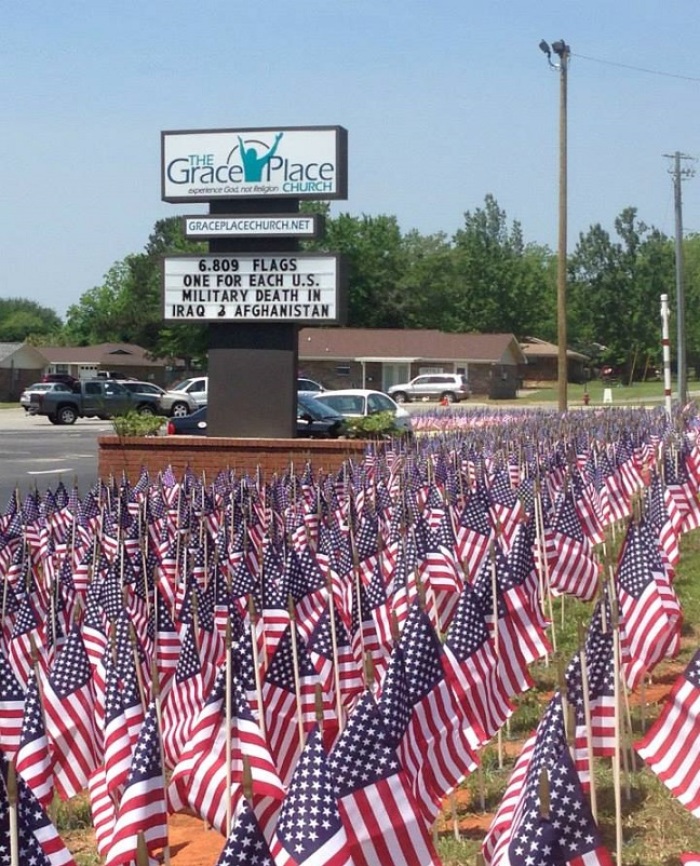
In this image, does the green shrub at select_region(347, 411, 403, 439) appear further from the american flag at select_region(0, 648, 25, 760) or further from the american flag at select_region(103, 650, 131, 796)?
the american flag at select_region(103, 650, 131, 796)

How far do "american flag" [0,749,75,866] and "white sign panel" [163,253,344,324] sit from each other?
1701 centimetres

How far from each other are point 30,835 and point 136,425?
1866 centimetres

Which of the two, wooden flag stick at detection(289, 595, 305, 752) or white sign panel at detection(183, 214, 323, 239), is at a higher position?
white sign panel at detection(183, 214, 323, 239)

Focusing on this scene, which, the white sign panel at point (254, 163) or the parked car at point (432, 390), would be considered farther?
the parked car at point (432, 390)

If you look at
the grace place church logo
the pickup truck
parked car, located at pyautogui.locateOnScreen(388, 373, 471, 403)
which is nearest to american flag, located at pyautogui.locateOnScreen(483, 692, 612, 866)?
the grace place church logo

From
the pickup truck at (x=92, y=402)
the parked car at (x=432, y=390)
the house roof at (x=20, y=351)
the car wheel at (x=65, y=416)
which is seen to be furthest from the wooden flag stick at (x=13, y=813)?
the house roof at (x=20, y=351)

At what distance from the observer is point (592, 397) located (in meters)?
78.5

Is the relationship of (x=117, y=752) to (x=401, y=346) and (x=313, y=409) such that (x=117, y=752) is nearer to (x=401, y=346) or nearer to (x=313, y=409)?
(x=313, y=409)

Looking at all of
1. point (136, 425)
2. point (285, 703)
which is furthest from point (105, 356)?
point (285, 703)

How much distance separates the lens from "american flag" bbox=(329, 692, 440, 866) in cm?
464

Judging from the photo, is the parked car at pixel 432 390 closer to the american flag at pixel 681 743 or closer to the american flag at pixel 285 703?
the american flag at pixel 285 703

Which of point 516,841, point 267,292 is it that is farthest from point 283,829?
point 267,292

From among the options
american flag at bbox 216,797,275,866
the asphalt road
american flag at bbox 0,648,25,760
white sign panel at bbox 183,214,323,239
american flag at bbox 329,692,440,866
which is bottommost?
the asphalt road

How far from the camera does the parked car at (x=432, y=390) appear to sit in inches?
2847
